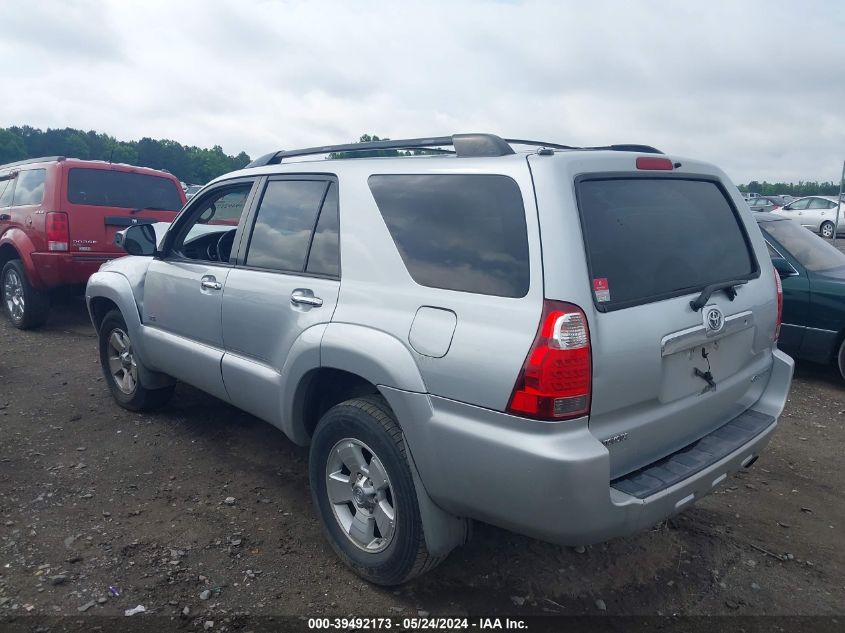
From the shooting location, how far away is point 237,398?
3.73 m

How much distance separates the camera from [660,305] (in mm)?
2508

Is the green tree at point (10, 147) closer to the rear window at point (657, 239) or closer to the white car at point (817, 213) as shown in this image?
the white car at point (817, 213)

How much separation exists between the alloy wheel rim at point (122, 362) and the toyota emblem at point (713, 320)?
3.79m

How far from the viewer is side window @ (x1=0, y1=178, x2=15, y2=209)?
8016 millimetres

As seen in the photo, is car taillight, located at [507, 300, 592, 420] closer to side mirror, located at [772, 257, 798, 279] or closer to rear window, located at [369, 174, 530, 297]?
rear window, located at [369, 174, 530, 297]

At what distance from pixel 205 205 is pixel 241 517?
1995mm

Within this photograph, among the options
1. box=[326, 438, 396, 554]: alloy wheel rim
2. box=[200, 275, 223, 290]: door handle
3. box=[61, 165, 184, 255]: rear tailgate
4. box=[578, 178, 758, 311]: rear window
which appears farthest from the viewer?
box=[61, 165, 184, 255]: rear tailgate

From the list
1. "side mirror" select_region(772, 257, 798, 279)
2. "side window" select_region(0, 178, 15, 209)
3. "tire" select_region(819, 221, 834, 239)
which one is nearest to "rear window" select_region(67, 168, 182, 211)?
"side window" select_region(0, 178, 15, 209)

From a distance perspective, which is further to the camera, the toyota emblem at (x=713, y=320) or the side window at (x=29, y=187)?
the side window at (x=29, y=187)

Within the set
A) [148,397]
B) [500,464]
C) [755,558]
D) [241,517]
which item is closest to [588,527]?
[500,464]

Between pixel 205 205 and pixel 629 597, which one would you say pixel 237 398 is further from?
pixel 629 597

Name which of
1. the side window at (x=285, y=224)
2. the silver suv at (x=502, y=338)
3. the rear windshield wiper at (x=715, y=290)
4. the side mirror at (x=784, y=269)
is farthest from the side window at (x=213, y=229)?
the side mirror at (x=784, y=269)

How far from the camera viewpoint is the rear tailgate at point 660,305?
7.61 feet

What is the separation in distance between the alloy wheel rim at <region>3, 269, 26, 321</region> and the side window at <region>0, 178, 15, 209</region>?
89 centimetres
